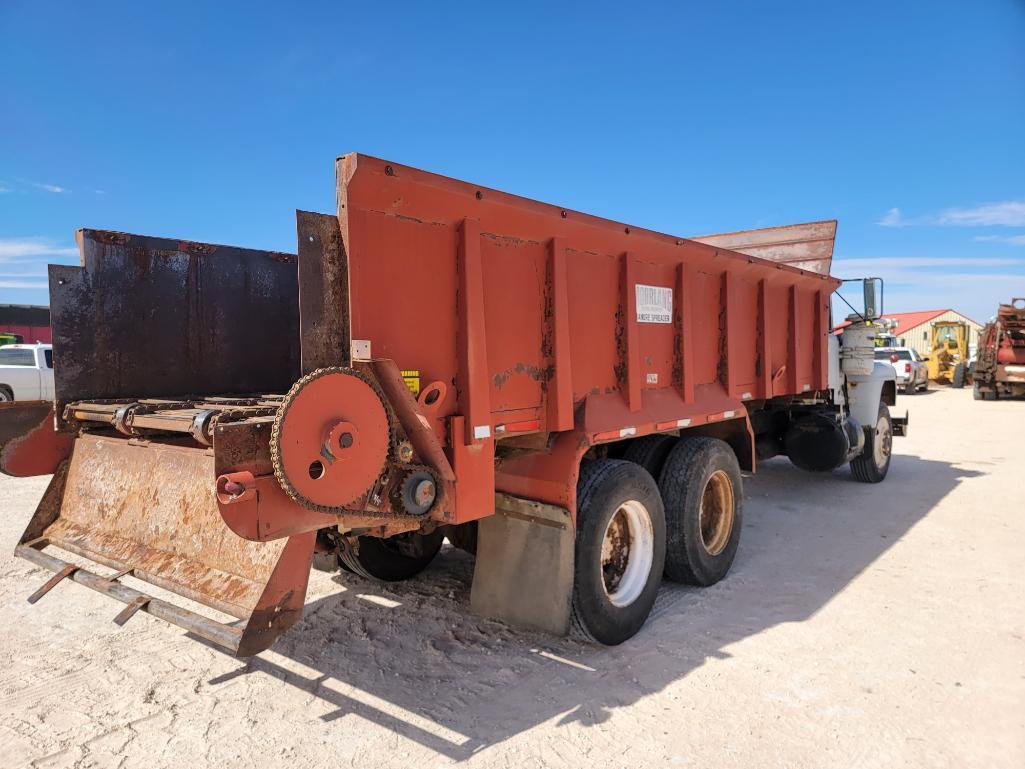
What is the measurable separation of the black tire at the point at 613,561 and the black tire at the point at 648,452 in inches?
16.8

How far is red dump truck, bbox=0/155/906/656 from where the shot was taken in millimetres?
2797

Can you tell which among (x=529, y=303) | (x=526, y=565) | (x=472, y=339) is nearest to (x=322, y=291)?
(x=472, y=339)

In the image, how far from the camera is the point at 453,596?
4.73m

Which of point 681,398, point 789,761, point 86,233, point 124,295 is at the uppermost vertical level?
point 86,233

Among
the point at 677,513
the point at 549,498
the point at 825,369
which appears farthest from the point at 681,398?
the point at 825,369

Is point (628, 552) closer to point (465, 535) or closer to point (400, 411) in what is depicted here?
point (465, 535)

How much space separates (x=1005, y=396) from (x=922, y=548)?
69.8 ft

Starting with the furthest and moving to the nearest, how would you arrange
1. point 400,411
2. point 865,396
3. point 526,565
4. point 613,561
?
point 865,396
point 613,561
point 526,565
point 400,411

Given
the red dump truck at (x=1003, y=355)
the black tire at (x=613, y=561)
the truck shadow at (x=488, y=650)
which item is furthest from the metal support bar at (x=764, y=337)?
the red dump truck at (x=1003, y=355)

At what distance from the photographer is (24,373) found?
15.0 metres

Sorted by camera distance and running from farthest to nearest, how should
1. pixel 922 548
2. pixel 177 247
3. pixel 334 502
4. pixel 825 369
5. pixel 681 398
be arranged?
pixel 825 369 < pixel 922 548 < pixel 681 398 < pixel 177 247 < pixel 334 502

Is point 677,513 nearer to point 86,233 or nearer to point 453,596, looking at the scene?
point 453,596

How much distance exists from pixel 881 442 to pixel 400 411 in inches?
328

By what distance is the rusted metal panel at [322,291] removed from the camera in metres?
2.73
